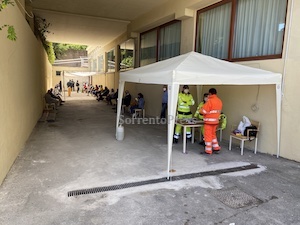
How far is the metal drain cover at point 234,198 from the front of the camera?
322 centimetres

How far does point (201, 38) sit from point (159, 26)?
9.94 feet

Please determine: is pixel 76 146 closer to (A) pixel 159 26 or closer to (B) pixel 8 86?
(B) pixel 8 86

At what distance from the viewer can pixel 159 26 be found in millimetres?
10102

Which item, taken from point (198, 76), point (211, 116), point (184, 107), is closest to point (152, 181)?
point (198, 76)

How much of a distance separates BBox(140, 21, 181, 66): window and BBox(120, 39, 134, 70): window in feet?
4.26

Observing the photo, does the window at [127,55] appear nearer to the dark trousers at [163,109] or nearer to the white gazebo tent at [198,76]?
the dark trousers at [163,109]

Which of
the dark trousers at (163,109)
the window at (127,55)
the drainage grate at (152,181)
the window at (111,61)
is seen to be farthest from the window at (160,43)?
the window at (111,61)

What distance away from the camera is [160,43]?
33.3 feet

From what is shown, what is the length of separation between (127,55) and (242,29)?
8.67 meters

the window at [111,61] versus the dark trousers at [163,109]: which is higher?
the window at [111,61]

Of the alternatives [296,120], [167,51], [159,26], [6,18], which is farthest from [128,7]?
[296,120]

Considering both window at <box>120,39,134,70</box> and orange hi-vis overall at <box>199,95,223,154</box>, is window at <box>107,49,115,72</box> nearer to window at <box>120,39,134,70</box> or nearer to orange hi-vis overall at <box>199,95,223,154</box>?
window at <box>120,39,134,70</box>

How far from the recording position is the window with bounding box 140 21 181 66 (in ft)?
29.7

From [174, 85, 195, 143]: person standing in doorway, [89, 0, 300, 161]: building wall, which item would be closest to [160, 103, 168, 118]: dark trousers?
[89, 0, 300, 161]: building wall
